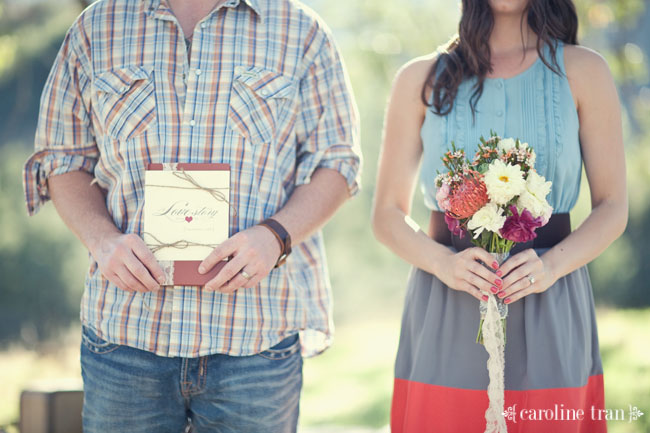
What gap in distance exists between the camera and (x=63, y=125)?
7.20 ft

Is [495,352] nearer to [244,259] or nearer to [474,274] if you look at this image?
[474,274]

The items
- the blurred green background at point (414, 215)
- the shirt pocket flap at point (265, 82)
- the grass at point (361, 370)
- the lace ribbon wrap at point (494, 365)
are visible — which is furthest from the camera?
the blurred green background at point (414, 215)

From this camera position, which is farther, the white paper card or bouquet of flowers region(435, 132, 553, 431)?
the white paper card

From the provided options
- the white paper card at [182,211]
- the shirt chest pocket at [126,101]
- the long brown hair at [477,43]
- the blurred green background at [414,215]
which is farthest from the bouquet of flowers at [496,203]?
the blurred green background at [414,215]

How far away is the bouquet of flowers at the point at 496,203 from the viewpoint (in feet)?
5.73

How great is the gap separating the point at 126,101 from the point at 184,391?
891 mm

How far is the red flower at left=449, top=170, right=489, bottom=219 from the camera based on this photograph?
5.74ft

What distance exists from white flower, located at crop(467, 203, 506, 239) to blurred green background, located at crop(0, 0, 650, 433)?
3.41 metres

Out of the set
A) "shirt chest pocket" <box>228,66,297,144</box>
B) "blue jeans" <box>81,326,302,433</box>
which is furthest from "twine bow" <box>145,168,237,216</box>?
"blue jeans" <box>81,326,302,433</box>

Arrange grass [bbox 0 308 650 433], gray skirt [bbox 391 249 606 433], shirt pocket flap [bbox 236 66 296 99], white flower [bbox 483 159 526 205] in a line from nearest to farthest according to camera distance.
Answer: white flower [bbox 483 159 526 205]
gray skirt [bbox 391 249 606 433]
shirt pocket flap [bbox 236 66 296 99]
grass [bbox 0 308 650 433]

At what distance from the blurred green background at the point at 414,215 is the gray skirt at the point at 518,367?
2906mm

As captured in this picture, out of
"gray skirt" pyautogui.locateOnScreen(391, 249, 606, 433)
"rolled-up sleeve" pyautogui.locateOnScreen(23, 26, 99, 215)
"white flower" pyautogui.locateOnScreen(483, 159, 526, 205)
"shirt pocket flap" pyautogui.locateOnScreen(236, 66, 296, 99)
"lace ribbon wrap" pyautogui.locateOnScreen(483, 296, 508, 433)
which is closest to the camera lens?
"white flower" pyautogui.locateOnScreen(483, 159, 526, 205)

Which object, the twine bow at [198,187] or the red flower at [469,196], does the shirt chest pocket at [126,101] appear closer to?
the twine bow at [198,187]

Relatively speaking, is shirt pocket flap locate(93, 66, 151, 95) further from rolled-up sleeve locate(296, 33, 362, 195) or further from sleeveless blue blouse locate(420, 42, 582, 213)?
sleeveless blue blouse locate(420, 42, 582, 213)
